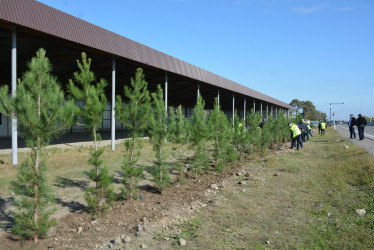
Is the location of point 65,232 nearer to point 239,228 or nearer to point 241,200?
point 239,228

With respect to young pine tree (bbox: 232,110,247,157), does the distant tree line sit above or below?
above

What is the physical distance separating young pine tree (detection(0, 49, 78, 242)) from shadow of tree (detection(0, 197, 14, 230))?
737mm

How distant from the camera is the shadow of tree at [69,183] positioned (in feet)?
22.3

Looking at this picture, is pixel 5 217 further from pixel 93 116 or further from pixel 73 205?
pixel 93 116

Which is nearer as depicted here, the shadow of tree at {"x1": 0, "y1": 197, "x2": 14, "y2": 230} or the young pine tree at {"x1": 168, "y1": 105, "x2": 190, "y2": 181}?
the shadow of tree at {"x1": 0, "y1": 197, "x2": 14, "y2": 230}

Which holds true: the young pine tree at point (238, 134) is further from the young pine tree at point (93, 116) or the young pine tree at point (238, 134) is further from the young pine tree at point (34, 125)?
the young pine tree at point (34, 125)

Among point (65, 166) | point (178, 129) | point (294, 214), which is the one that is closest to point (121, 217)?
point (178, 129)

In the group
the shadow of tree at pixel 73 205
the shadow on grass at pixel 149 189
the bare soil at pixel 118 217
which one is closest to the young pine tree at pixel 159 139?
the shadow on grass at pixel 149 189

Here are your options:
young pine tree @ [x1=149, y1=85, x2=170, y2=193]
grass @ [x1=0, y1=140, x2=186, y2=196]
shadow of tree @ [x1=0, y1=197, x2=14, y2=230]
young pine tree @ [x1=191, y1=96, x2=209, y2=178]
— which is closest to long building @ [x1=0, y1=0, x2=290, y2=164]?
grass @ [x1=0, y1=140, x2=186, y2=196]

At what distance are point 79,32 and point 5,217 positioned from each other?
708 cm

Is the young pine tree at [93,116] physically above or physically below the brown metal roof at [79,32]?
below

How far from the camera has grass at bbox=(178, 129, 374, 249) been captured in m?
3.87

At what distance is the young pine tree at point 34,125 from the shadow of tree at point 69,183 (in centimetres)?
284

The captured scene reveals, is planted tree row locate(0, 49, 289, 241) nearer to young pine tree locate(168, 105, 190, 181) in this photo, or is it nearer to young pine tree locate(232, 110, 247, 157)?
young pine tree locate(168, 105, 190, 181)
